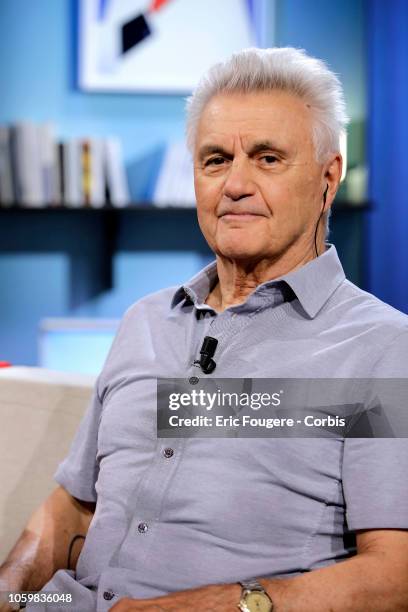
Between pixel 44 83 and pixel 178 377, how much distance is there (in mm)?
2907

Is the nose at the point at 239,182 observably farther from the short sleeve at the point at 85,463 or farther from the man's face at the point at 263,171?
the short sleeve at the point at 85,463

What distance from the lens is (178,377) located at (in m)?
1.36

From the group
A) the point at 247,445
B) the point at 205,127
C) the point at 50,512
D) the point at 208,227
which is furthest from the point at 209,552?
the point at 205,127

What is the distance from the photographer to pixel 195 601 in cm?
115

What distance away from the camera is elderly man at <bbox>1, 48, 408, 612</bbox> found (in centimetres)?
115

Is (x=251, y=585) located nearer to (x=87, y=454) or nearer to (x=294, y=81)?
(x=87, y=454)

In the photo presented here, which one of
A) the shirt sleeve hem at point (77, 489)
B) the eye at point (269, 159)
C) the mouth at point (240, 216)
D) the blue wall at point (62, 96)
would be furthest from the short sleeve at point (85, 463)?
the blue wall at point (62, 96)

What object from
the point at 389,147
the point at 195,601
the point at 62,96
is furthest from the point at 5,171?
the point at 195,601

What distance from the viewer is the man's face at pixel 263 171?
140 centimetres

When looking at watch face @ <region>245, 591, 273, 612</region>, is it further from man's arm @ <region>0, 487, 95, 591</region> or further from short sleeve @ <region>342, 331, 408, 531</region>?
man's arm @ <region>0, 487, 95, 591</region>

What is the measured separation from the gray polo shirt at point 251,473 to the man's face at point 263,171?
0.07m

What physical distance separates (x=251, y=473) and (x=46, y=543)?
0.41 m

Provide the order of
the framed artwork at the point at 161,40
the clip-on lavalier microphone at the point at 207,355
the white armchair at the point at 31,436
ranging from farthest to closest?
1. the framed artwork at the point at 161,40
2. the white armchair at the point at 31,436
3. the clip-on lavalier microphone at the point at 207,355

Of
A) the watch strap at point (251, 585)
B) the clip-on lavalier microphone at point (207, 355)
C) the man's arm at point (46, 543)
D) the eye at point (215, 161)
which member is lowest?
the man's arm at point (46, 543)
